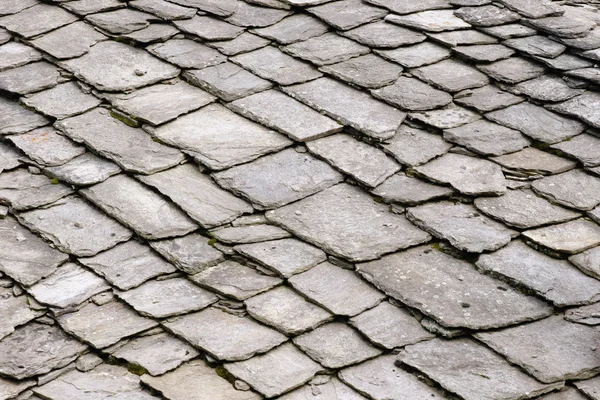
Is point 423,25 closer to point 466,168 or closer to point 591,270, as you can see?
point 466,168

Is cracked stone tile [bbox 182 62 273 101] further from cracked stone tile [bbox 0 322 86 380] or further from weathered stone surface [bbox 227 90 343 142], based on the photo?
cracked stone tile [bbox 0 322 86 380]

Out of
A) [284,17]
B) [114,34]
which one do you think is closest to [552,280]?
[284,17]

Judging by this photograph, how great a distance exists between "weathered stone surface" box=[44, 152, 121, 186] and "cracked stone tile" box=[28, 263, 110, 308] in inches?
16.3

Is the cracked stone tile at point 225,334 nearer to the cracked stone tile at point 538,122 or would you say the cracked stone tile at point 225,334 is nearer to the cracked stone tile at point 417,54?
the cracked stone tile at point 538,122

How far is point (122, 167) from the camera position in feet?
10.9

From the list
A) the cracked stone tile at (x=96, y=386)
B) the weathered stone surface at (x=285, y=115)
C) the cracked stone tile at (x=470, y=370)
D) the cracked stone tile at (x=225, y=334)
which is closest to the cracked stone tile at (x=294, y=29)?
the weathered stone surface at (x=285, y=115)

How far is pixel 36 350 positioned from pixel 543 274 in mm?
1636

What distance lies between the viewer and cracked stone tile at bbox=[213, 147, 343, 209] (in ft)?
10.7

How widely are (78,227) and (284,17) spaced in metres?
1.63

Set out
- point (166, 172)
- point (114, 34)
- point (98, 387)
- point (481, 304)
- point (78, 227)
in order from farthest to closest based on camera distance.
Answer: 1. point (114, 34)
2. point (166, 172)
3. point (78, 227)
4. point (481, 304)
5. point (98, 387)

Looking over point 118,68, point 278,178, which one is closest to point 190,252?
point 278,178

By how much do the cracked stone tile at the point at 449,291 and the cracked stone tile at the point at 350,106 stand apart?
657mm

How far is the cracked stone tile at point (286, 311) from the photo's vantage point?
2783 mm

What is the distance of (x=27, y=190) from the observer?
10.7 feet
